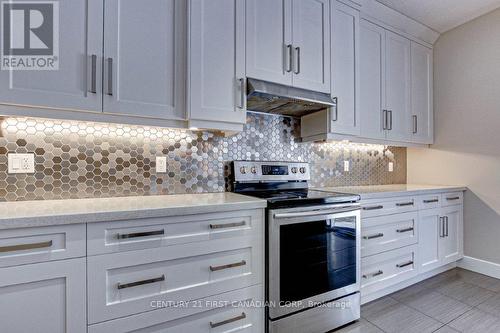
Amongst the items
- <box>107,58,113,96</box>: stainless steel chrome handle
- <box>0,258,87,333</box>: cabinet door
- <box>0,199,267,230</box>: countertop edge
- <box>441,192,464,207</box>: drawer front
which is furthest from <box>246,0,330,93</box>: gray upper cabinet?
<box>441,192,464,207</box>: drawer front

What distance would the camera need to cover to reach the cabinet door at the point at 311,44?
2.00 metres

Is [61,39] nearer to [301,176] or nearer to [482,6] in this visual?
[301,176]

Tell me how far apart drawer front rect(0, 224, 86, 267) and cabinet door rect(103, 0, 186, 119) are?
2.24 feet

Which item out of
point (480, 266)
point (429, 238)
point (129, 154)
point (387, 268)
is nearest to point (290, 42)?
point (129, 154)

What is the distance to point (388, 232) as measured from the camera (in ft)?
7.28

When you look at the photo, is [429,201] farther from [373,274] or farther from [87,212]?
[87,212]

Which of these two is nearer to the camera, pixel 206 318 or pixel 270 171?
pixel 206 318

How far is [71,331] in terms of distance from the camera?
3.69 ft

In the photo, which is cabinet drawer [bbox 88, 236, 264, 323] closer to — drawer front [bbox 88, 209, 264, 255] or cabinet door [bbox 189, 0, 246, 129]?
drawer front [bbox 88, 209, 264, 255]

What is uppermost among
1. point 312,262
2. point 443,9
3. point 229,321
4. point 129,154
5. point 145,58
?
point 443,9

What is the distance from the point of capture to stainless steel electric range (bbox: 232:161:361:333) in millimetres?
1574

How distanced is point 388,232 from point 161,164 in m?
1.99

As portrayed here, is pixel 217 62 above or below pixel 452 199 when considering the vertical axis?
above

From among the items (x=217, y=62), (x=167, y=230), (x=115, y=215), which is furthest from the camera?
(x=217, y=62)
